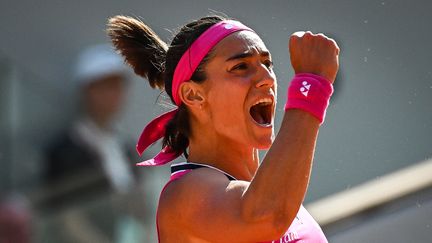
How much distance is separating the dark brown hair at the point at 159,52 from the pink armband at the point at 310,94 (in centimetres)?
65

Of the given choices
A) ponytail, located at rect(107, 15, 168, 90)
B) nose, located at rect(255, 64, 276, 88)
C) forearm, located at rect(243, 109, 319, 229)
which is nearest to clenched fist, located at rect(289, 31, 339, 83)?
forearm, located at rect(243, 109, 319, 229)

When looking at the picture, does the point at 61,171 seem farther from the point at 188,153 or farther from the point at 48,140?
the point at 188,153

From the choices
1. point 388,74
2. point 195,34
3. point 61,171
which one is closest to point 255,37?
point 195,34

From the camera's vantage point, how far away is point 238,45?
3.22 meters

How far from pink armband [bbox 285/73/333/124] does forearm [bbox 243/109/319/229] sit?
0.04m

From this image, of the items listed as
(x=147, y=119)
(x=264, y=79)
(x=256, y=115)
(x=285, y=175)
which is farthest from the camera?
(x=147, y=119)

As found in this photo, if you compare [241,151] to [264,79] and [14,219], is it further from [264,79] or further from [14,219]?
[14,219]

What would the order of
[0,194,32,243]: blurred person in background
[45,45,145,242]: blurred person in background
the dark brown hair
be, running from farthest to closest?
[45,45,145,242]: blurred person in background, [0,194,32,243]: blurred person in background, the dark brown hair

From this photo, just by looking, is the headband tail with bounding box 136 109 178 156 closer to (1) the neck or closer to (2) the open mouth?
(1) the neck

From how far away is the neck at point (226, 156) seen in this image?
3254mm

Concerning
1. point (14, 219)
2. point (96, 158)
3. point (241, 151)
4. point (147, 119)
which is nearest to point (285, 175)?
point (241, 151)

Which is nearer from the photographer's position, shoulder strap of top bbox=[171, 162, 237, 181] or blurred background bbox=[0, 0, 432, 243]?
shoulder strap of top bbox=[171, 162, 237, 181]

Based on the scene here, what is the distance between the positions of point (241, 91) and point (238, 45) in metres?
0.17

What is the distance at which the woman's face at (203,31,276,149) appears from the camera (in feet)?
10.3
